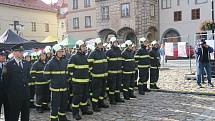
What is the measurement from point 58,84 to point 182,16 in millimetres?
35495

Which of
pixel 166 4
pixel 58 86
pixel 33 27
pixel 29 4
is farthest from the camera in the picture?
pixel 33 27

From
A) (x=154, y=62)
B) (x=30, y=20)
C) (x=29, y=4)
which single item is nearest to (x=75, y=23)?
(x=30, y=20)

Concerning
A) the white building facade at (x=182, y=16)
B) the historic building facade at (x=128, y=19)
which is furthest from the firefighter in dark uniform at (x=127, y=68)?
the historic building facade at (x=128, y=19)

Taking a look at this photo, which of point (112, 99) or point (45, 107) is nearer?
point (45, 107)

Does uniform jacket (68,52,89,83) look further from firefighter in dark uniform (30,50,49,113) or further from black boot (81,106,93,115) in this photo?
firefighter in dark uniform (30,50,49,113)

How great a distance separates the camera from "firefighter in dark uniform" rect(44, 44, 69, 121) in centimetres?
878

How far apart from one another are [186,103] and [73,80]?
12.8 ft

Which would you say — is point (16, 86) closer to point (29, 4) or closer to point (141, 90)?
point (141, 90)

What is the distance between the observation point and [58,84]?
8852 millimetres

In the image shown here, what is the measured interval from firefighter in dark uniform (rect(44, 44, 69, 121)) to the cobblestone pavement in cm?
96

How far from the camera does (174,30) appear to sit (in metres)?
43.3

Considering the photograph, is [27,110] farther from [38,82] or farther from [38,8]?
[38,8]

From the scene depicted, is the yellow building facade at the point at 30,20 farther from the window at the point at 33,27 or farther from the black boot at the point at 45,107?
the black boot at the point at 45,107

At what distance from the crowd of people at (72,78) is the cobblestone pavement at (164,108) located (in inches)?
18.2
